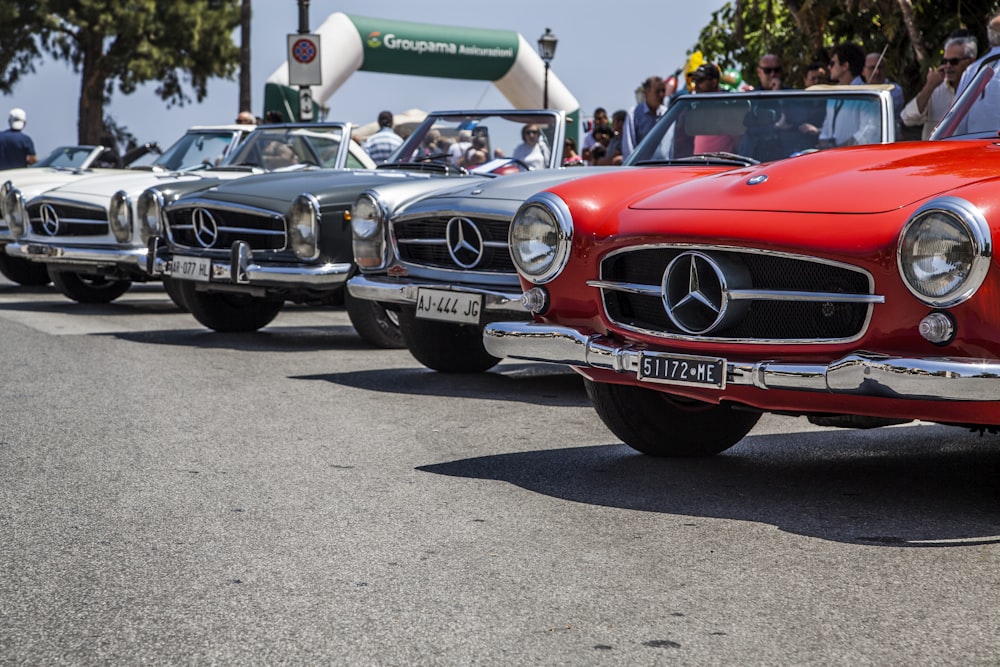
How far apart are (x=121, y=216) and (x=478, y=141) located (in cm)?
326

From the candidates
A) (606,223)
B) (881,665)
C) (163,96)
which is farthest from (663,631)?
(163,96)

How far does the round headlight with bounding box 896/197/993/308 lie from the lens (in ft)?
13.2

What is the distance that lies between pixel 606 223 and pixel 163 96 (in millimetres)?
41565

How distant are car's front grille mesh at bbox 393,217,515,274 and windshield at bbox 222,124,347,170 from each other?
3.18 meters

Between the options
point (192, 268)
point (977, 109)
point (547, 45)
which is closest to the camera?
point (977, 109)

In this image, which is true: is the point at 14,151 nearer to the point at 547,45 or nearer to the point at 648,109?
the point at 648,109

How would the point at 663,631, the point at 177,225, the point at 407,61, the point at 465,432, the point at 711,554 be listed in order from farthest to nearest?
the point at 407,61, the point at 177,225, the point at 465,432, the point at 711,554, the point at 663,631

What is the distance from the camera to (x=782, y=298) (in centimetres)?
448

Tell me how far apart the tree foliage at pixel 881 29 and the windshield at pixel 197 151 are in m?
5.00

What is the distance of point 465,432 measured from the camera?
6.14 metres

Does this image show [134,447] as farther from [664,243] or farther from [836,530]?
[836,530]

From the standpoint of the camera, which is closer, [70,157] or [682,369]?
[682,369]

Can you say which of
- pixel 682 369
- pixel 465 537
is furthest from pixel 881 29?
pixel 465 537

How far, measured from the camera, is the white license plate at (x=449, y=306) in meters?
7.22
